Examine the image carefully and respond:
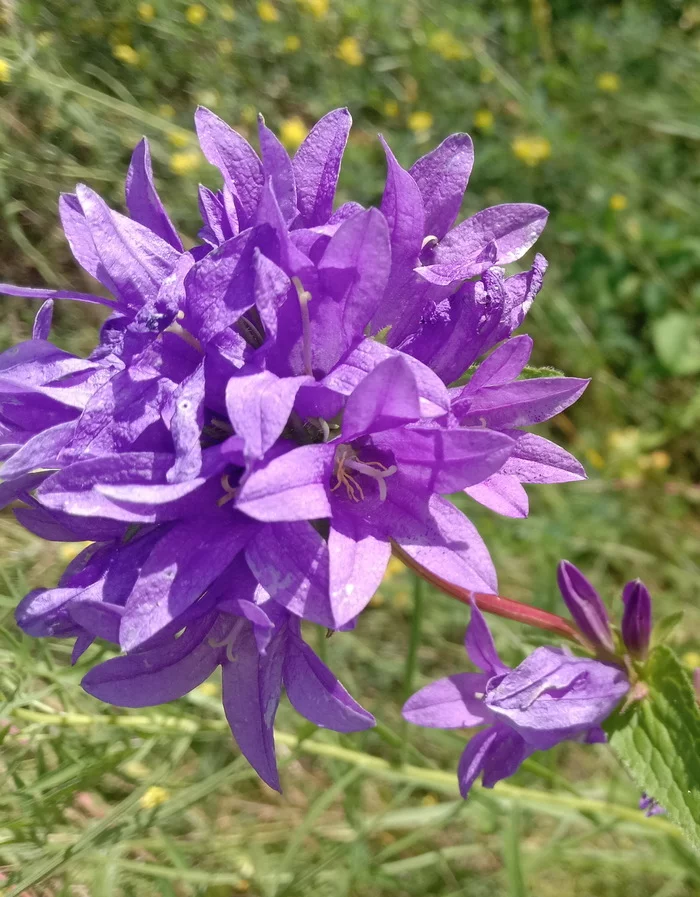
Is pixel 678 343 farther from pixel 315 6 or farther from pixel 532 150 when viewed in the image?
pixel 315 6

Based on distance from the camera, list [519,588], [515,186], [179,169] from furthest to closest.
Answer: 1. [515,186]
2. [519,588]
3. [179,169]

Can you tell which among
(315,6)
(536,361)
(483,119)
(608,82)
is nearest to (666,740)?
(536,361)

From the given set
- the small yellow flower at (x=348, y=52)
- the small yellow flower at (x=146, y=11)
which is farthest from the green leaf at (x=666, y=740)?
the small yellow flower at (x=348, y=52)

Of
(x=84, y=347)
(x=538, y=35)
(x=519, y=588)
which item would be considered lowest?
(x=519, y=588)

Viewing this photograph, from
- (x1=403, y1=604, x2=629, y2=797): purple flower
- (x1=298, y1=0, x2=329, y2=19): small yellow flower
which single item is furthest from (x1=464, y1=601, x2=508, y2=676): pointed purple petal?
(x1=298, y1=0, x2=329, y2=19): small yellow flower

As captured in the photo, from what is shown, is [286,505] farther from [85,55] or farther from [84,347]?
[85,55]

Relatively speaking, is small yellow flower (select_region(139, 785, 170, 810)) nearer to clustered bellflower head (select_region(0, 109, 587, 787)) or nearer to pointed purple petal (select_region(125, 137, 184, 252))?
clustered bellflower head (select_region(0, 109, 587, 787))

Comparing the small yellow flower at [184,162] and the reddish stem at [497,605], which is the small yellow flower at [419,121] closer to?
the small yellow flower at [184,162]

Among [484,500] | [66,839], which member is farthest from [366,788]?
[484,500]
